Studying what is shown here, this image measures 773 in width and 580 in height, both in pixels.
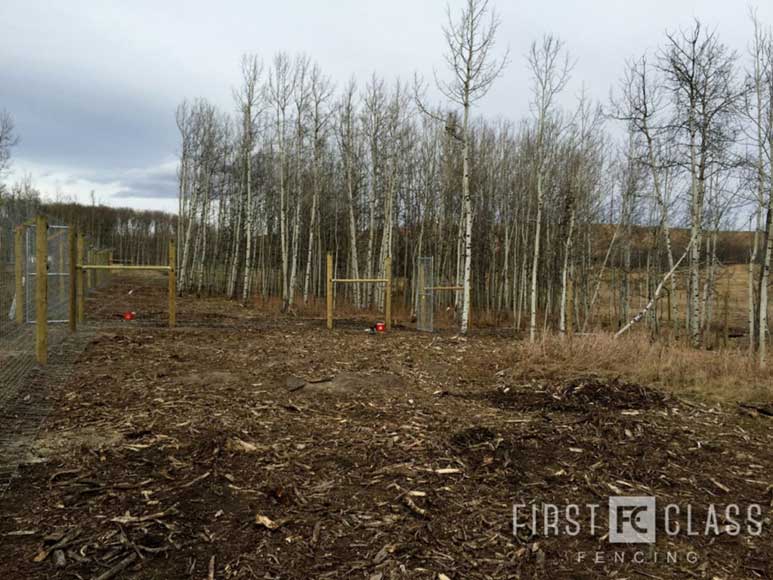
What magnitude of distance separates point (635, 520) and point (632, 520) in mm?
26

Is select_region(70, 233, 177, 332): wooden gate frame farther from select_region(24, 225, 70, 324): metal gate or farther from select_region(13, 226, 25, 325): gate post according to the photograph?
select_region(13, 226, 25, 325): gate post

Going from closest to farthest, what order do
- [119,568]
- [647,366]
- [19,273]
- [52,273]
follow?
[119,568]
[647,366]
[52,273]
[19,273]

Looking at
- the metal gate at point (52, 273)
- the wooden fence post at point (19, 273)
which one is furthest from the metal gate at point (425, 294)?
the wooden fence post at point (19, 273)

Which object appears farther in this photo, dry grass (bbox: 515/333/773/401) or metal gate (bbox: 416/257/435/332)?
metal gate (bbox: 416/257/435/332)

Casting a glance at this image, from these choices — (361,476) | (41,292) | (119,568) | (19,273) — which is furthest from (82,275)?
(119,568)

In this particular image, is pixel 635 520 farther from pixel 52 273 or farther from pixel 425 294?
pixel 52 273

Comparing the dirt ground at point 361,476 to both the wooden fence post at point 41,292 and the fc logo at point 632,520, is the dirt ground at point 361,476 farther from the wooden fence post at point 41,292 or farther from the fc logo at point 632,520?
the wooden fence post at point 41,292

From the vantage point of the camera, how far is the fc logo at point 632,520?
2.87 m

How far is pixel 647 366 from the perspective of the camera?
7.71 metres

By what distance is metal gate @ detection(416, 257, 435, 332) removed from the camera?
12744 millimetres

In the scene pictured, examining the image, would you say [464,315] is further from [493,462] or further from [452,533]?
[452,533]

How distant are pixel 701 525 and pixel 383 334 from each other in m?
9.18

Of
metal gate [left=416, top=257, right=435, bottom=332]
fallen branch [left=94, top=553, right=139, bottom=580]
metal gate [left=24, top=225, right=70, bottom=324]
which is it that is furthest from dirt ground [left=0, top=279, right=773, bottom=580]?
metal gate [left=416, top=257, right=435, bottom=332]

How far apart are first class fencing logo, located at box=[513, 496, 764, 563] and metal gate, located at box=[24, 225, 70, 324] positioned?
9924 mm
